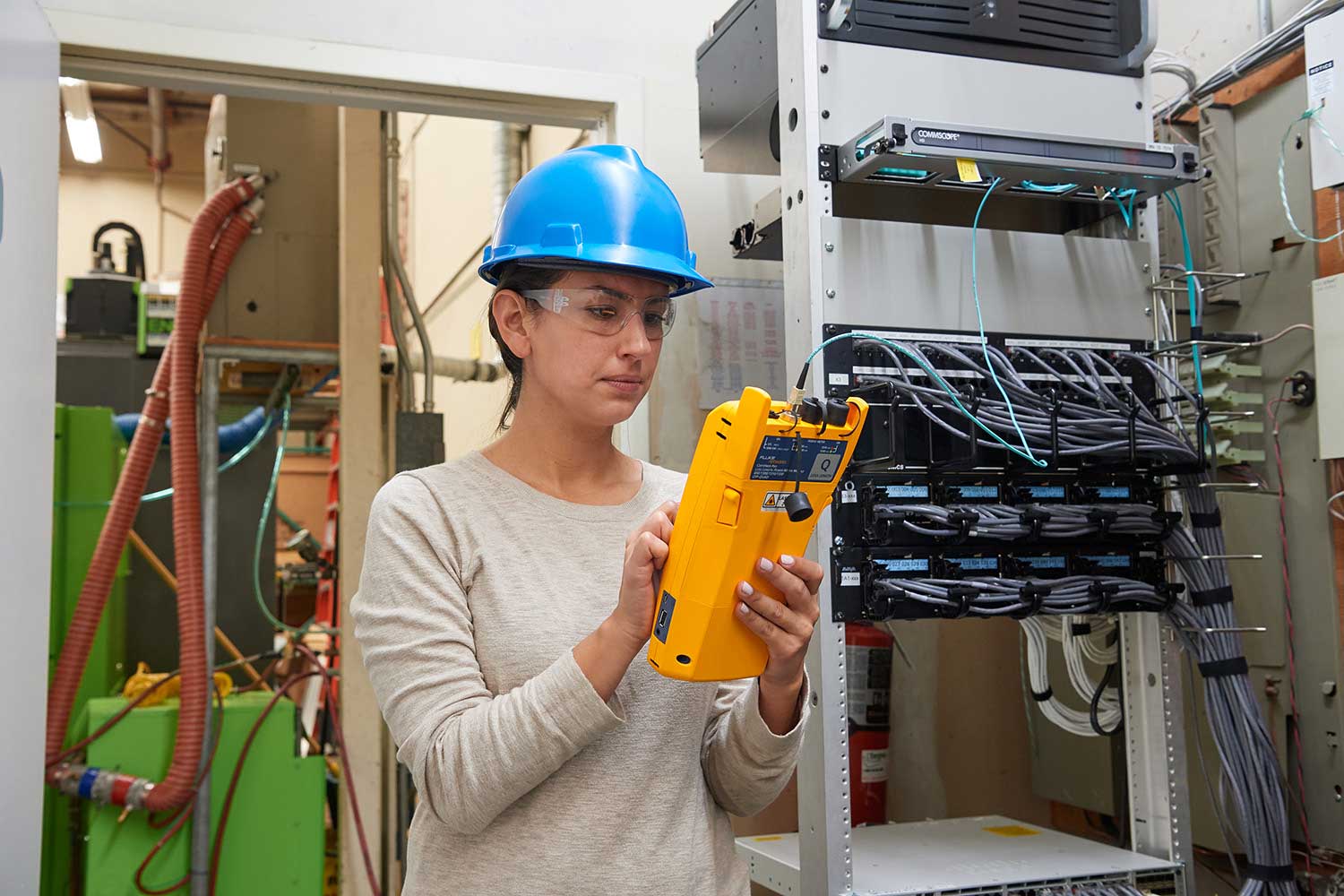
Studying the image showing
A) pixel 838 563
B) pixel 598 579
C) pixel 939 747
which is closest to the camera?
pixel 598 579

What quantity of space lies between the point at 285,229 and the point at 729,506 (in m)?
2.47

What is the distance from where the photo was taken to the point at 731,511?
35.9 inches

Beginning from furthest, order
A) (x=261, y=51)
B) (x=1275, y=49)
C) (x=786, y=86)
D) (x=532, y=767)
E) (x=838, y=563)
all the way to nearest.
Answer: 1. (x=261, y=51)
2. (x=1275, y=49)
3. (x=786, y=86)
4. (x=838, y=563)
5. (x=532, y=767)

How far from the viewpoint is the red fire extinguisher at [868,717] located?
200cm

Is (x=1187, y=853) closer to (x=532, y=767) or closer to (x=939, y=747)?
(x=939, y=747)

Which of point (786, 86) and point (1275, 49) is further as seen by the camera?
point (1275, 49)

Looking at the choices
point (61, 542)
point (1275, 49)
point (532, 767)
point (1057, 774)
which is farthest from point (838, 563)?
point (61, 542)

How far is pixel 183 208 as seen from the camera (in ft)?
24.7

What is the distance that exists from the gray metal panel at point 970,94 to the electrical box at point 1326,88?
237 mm

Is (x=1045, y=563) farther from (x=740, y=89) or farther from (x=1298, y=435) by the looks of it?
(x=740, y=89)

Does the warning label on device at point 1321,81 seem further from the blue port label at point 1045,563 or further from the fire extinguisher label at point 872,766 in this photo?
the fire extinguisher label at point 872,766

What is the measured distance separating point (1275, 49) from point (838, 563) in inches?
46.7

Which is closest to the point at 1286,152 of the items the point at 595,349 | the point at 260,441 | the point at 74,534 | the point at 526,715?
the point at 595,349

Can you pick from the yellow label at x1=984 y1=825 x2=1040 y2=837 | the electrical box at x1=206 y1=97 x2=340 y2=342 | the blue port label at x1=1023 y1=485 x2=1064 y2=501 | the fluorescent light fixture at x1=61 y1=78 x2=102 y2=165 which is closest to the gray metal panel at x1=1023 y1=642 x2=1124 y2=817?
the yellow label at x1=984 y1=825 x2=1040 y2=837
